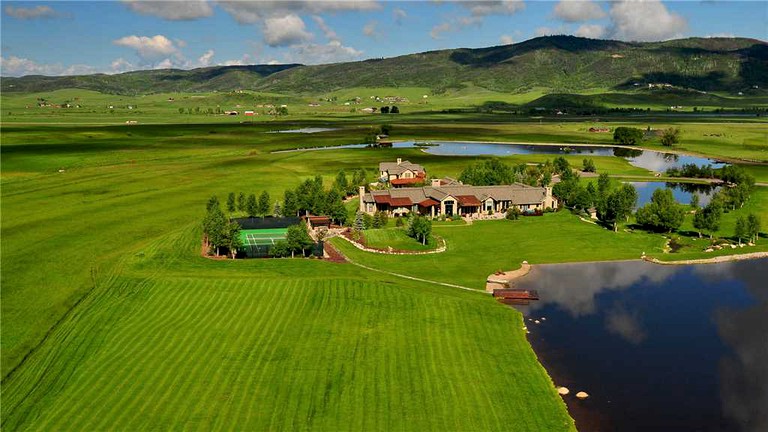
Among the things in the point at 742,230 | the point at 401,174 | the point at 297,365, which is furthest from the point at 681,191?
the point at 297,365

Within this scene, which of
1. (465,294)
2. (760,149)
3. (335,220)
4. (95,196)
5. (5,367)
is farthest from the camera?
(760,149)

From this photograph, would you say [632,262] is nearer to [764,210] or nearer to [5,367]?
[764,210]

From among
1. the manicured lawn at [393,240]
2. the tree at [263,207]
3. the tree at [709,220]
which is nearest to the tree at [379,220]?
the manicured lawn at [393,240]

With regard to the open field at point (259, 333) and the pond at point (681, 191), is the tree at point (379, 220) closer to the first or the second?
the open field at point (259, 333)

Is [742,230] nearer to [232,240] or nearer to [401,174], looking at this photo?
[232,240]

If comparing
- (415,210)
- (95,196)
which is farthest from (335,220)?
(95,196)

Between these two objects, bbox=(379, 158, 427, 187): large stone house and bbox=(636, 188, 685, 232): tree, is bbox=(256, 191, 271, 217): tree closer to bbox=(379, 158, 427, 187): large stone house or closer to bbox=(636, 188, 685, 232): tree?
bbox=(379, 158, 427, 187): large stone house

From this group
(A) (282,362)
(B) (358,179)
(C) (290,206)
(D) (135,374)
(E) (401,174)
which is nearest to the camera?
(D) (135,374)
